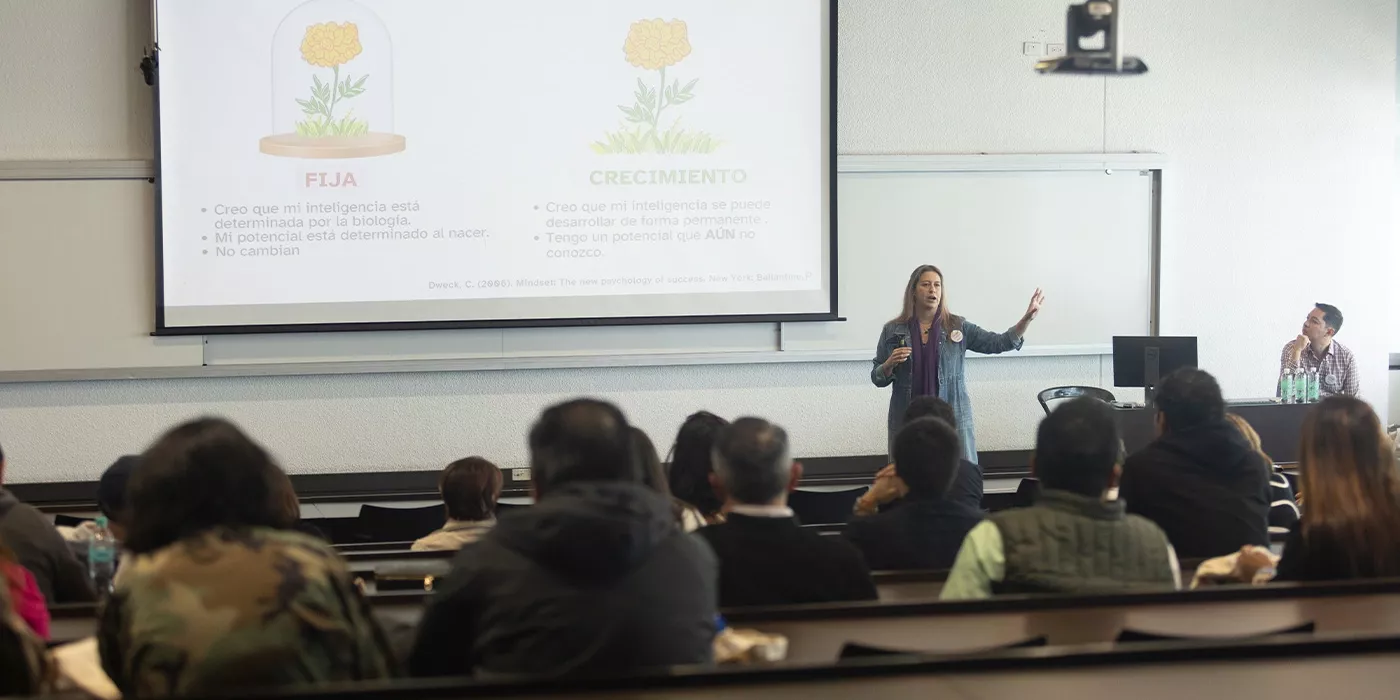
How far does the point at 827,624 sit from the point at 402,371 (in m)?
4.28

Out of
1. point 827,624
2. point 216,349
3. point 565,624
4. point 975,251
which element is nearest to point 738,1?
point 975,251

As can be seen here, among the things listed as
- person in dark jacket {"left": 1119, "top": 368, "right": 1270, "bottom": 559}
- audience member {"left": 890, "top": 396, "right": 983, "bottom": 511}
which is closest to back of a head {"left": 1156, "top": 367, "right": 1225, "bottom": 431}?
person in dark jacket {"left": 1119, "top": 368, "right": 1270, "bottom": 559}

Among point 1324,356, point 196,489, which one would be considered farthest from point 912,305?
point 196,489

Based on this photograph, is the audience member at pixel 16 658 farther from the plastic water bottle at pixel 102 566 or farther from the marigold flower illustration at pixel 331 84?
the marigold flower illustration at pixel 331 84

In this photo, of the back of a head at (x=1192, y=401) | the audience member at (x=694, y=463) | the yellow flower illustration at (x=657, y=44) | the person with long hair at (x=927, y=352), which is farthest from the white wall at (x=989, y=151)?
the back of a head at (x=1192, y=401)

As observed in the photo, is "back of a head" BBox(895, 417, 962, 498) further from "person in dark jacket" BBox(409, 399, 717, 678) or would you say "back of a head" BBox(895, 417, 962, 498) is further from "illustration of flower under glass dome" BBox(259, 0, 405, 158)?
"illustration of flower under glass dome" BBox(259, 0, 405, 158)

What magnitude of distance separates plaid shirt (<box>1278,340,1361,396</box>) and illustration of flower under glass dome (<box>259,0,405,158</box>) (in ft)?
15.9

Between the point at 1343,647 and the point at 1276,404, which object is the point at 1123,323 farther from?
the point at 1343,647

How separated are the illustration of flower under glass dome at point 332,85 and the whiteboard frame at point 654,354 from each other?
0.72m

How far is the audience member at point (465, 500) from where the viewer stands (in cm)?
356

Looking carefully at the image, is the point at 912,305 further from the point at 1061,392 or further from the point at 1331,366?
the point at 1331,366

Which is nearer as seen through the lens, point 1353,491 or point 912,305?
point 1353,491

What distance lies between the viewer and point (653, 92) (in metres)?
6.43

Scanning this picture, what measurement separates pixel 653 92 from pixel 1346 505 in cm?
432
